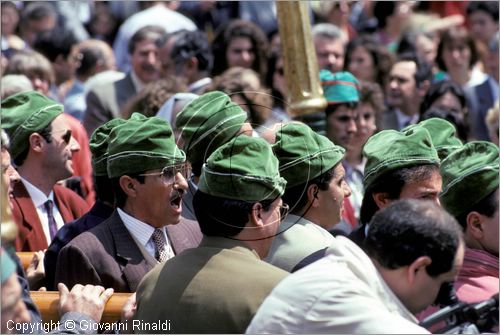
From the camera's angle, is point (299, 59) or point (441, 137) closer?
point (441, 137)

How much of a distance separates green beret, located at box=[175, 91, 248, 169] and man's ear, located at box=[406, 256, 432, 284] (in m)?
2.44

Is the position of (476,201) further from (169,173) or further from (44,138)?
(44,138)

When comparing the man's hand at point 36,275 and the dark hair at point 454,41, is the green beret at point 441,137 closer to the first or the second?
the man's hand at point 36,275

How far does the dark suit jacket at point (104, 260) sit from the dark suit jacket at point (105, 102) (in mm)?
4150

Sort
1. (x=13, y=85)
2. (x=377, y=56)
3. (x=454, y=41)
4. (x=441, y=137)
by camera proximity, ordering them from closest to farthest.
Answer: (x=441, y=137)
(x=13, y=85)
(x=377, y=56)
(x=454, y=41)

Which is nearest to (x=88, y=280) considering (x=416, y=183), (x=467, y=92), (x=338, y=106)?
(x=416, y=183)

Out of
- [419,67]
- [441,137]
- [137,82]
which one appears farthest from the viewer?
[419,67]

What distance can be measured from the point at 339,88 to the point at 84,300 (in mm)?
3918

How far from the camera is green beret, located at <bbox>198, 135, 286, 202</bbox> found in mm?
4738

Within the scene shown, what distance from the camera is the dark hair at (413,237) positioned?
391 centimetres

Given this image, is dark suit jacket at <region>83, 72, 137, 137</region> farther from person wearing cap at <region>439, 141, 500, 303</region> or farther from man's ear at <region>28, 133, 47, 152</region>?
person wearing cap at <region>439, 141, 500, 303</region>

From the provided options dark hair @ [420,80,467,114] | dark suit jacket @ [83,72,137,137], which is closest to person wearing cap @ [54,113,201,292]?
dark suit jacket @ [83,72,137,137]

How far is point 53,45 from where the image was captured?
12.0m

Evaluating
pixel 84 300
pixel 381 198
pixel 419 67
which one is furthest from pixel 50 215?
pixel 419 67
